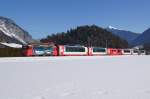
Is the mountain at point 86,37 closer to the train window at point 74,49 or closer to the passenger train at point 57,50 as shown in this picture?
the passenger train at point 57,50

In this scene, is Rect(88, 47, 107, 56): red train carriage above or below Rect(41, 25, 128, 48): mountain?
below

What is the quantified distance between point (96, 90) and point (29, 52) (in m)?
43.6

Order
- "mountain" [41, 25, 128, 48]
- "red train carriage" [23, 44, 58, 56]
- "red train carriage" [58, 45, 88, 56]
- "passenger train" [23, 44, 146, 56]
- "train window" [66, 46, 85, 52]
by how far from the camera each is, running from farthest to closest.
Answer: "mountain" [41, 25, 128, 48] → "train window" [66, 46, 85, 52] → "red train carriage" [58, 45, 88, 56] → "passenger train" [23, 44, 146, 56] → "red train carriage" [23, 44, 58, 56]

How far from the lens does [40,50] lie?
53188 millimetres

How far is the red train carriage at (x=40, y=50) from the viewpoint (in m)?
51.5

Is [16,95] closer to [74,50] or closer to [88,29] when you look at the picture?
[74,50]

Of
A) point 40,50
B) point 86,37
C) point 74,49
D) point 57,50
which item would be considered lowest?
point 40,50

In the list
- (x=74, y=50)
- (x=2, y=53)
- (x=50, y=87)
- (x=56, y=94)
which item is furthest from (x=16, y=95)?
(x=74, y=50)

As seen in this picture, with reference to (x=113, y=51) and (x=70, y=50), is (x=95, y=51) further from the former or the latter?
(x=113, y=51)

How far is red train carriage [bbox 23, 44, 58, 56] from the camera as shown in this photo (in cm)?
5147

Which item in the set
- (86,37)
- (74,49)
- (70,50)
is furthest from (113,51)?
(86,37)

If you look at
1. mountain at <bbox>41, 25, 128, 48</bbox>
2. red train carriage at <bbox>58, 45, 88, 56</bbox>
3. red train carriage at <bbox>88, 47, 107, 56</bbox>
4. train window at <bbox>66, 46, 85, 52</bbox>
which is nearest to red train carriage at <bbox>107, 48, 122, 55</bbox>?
red train carriage at <bbox>88, 47, 107, 56</bbox>

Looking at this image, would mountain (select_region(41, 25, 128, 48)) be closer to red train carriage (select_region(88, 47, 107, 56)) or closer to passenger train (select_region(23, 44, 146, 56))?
red train carriage (select_region(88, 47, 107, 56))

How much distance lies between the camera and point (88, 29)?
141 metres
